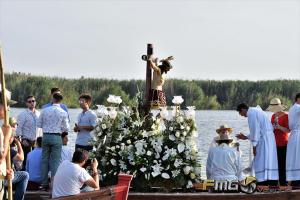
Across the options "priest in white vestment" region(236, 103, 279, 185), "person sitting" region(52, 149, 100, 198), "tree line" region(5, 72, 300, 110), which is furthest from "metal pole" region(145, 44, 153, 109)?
"tree line" region(5, 72, 300, 110)

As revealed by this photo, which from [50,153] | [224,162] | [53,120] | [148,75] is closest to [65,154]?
[50,153]

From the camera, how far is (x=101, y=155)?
445 inches

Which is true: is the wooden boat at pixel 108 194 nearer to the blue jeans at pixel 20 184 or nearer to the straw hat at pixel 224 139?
the blue jeans at pixel 20 184

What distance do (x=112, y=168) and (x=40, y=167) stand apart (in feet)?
3.26

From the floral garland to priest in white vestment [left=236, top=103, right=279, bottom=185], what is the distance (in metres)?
0.93

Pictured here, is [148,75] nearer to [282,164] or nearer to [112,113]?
[112,113]

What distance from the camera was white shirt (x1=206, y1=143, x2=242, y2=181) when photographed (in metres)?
11.5

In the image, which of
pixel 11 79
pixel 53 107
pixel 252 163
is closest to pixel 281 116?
pixel 252 163

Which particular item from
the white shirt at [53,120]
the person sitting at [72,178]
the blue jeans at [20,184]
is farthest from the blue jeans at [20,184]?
the white shirt at [53,120]

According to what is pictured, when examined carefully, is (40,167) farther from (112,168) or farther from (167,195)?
(167,195)

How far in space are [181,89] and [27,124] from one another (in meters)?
17.1

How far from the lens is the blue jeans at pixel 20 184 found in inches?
408

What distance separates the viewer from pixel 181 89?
96.5 feet

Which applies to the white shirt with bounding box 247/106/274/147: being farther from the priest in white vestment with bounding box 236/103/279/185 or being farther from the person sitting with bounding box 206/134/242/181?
the person sitting with bounding box 206/134/242/181
